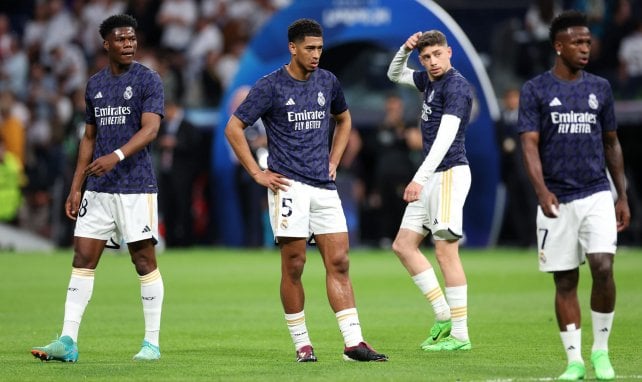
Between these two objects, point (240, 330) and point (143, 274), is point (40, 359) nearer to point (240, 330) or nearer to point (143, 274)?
point (143, 274)

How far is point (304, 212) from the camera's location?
10.5 metres

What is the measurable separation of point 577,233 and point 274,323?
5169mm

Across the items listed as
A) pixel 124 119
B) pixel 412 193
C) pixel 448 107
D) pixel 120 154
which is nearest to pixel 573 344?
pixel 412 193

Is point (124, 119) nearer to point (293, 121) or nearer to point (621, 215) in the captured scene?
point (293, 121)

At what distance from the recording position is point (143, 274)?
10.8 m

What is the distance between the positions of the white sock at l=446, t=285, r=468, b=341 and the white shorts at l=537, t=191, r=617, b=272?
2.31 metres

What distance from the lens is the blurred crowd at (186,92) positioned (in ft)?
80.2

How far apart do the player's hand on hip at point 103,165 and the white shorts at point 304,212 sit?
1.22 metres

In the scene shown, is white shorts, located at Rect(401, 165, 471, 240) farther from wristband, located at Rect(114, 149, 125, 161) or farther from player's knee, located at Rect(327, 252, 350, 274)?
wristband, located at Rect(114, 149, 125, 161)

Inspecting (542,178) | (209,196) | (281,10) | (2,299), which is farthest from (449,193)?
(209,196)

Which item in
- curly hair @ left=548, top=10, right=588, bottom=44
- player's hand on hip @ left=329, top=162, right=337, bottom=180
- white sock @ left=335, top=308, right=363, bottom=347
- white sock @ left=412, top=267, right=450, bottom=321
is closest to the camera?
curly hair @ left=548, top=10, right=588, bottom=44

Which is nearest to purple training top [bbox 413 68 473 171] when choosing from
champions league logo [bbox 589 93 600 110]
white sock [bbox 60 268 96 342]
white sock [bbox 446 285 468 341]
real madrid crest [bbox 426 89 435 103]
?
real madrid crest [bbox 426 89 435 103]

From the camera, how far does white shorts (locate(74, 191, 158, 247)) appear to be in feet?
35.0

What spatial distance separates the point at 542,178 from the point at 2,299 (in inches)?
359
